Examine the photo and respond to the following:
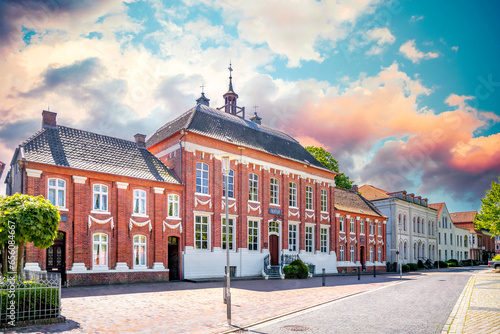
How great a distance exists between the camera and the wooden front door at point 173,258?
85.9 ft

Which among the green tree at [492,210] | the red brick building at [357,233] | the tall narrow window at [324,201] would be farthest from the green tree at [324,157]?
the green tree at [492,210]

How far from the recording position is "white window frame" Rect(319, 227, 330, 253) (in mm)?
38316

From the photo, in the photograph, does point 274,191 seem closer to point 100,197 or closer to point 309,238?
point 309,238

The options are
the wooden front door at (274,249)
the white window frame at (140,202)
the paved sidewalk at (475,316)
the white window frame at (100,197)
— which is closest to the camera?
the paved sidewalk at (475,316)

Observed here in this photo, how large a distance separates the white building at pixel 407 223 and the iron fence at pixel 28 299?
47.2 metres

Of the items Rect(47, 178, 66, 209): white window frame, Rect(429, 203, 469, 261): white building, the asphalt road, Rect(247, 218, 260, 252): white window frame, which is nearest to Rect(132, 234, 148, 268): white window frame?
Rect(47, 178, 66, 209): white window frame

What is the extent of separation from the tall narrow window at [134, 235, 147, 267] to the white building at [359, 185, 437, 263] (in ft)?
122

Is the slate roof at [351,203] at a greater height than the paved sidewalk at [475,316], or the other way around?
the slate roof at [351,203]

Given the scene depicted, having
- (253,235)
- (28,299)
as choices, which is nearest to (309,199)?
(253,235)

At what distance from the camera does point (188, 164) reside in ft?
89.8

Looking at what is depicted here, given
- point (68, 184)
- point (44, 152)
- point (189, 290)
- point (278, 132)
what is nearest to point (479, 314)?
point (189, 290)

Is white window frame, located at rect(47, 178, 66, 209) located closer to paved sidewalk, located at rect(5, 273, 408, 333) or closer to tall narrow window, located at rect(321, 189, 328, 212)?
paved sidewalk, located at rect(5, 273, 408, 333)

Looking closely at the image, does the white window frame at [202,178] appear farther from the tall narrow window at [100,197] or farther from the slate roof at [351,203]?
the slate roof at [351,203]

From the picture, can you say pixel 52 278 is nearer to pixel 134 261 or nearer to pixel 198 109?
pixel 134 261
